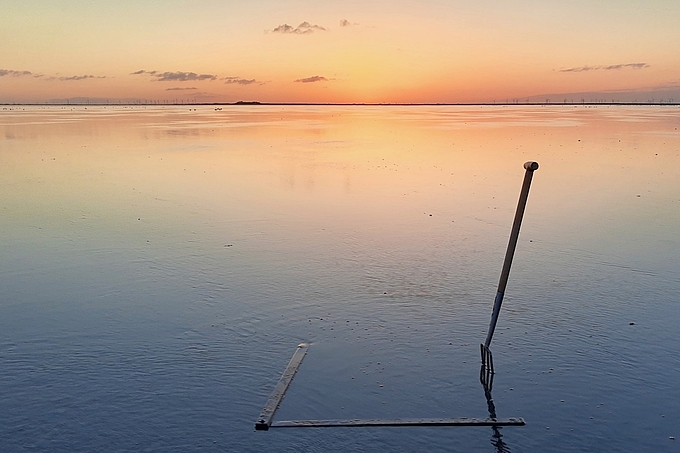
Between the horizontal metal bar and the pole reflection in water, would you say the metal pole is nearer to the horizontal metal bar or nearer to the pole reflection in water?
the pole reflection in water

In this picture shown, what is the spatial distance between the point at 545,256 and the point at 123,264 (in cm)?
981

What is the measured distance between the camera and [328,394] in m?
8.00

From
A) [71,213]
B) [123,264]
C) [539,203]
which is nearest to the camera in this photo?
[123,264]

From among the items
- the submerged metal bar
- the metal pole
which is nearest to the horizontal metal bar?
the submerged metal bar

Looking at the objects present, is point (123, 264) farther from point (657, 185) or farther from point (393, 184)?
point (657, 185)

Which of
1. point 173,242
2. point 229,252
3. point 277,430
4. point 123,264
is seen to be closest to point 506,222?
point 229,252

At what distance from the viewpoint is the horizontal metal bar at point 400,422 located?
284 inches

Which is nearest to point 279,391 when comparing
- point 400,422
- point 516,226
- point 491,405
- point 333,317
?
point 400,422

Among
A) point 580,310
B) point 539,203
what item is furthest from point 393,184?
point 580,310

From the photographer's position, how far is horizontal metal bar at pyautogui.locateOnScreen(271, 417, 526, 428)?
7223mm

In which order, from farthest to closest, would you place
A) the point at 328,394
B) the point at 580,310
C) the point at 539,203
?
the point at 539,203 → the point at 580,310 → the point at 328,394

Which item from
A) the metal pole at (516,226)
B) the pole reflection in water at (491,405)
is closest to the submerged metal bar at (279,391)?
the pole reflection in water at (491,405)

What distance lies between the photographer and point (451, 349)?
9.27 m

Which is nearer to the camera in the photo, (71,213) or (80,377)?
(80,377)
